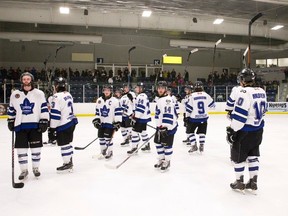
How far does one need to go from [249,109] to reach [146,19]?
1049cm

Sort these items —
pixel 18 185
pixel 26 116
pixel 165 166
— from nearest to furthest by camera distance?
1. pixel 18 185
2. pixel 26 116
3. pixel 165 166

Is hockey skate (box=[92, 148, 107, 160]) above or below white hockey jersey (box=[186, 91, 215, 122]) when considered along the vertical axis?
Answer: below

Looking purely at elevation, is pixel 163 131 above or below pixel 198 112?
below

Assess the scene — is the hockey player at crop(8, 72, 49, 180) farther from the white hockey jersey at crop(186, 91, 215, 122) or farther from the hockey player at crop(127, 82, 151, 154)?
the white hockey jersey at crop(186, 91, 215, 122)

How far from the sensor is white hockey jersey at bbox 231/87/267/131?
9.80 ft

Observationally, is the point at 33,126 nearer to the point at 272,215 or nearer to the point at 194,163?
the point at 194,163

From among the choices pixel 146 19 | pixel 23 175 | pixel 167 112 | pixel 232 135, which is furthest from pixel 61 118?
pixel 146 19

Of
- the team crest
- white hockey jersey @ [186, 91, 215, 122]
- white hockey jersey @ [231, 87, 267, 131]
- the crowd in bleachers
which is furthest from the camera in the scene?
the crowd in bleachers

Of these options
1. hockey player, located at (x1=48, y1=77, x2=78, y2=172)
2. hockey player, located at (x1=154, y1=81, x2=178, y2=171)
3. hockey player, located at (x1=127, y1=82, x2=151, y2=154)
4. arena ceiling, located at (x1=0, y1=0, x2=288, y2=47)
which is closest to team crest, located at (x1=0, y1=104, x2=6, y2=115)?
arena ceiling, located at (x1=0, y1=0, x2=288, y2=47)

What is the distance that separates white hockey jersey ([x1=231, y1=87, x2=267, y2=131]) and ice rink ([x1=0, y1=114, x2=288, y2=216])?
75 centimetres

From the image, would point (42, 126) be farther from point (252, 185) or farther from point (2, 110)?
point (2, 110)

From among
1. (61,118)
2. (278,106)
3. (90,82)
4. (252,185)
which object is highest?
(90,82)

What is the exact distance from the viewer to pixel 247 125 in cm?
308

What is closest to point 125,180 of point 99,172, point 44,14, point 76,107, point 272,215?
point 99,172
